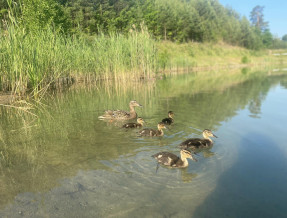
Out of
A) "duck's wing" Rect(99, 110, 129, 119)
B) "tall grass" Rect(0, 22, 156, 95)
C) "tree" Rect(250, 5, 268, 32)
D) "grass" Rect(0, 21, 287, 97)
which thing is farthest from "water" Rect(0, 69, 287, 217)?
"tree" Rect(250, 5, 268, 32)

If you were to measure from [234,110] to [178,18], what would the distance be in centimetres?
5282

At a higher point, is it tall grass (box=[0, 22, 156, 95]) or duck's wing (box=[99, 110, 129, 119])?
tall grass (box=[0, 22, 156, 95])

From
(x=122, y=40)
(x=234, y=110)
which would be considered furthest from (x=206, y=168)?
(x=122, y=40)

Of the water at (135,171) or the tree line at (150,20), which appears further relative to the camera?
the tree line at (150,20)

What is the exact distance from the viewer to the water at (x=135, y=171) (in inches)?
128

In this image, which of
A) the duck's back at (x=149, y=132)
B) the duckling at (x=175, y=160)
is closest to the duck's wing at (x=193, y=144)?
the duckling at (x=175, y=160)

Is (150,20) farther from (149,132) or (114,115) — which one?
(149,132)

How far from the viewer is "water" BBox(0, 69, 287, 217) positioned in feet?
10.7

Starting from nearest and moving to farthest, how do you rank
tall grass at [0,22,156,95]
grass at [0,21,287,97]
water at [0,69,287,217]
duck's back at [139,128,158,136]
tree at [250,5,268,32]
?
water at [0,69,287,217] → duck's back at [139,128,158,136] → grass at [0,21,287,97] → tall grass at [0,22,156,95] → tree at [250,5,268,32]

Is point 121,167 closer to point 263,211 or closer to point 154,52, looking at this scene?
point 263,211

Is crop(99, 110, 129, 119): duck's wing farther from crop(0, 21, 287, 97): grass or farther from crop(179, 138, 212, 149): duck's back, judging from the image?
crop(0, 21, 287, 97): grass

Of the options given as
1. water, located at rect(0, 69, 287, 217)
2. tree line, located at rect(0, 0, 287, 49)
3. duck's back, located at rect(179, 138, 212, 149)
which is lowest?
water, located at rect(0, 69, 287, 217)

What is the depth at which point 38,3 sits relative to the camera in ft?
66.0

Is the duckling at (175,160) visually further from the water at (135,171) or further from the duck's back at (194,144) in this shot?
the duck's back at (194,144)
